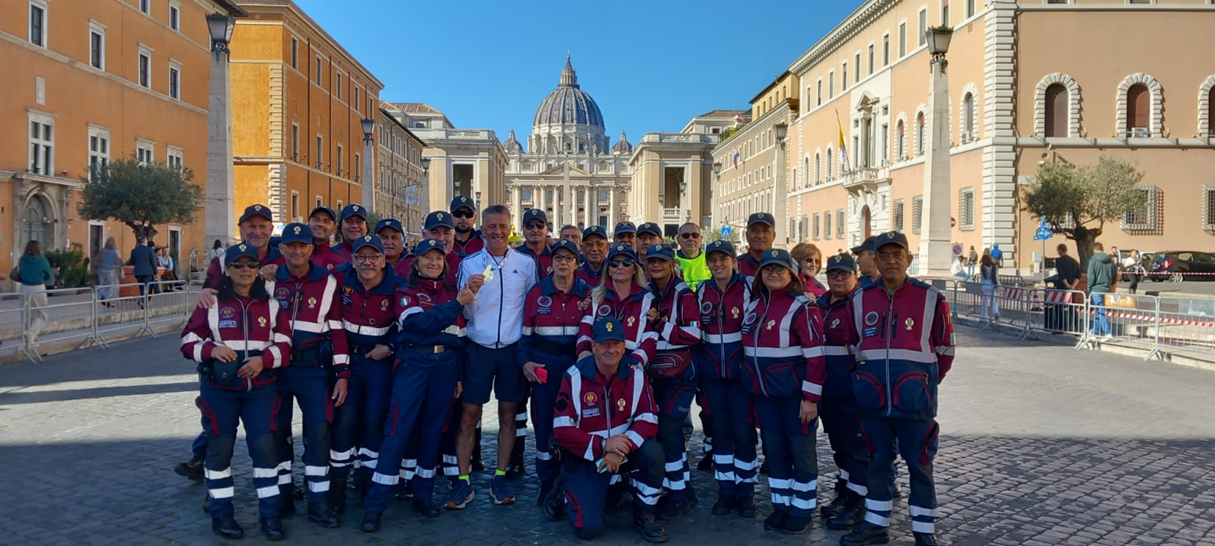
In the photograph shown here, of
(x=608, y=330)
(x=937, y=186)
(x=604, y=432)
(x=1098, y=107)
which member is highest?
(x=1098, y=107)

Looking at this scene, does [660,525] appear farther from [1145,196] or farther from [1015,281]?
[1145,196]

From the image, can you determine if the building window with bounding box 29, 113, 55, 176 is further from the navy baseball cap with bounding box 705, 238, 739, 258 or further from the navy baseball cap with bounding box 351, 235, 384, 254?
the navy baseball cap with bounding box 705, 238, 739, 258

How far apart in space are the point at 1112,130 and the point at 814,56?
92.0 ft

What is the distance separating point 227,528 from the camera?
543 cm

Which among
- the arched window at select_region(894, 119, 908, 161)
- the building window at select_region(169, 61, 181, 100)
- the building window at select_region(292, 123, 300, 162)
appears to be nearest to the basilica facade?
the building window at select_region(292, 123, 300, 162)

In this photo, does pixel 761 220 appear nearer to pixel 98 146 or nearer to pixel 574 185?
pixel 98 146

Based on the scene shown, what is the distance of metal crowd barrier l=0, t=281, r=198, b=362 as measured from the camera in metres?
13.2

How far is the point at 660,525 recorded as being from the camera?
5.69 meters

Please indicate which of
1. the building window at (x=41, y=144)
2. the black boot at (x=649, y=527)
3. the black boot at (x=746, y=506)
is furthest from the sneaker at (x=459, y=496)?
the building window at (x=41, y=144)

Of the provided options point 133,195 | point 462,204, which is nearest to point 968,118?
point 133,195

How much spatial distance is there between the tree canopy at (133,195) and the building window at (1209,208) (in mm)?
35878

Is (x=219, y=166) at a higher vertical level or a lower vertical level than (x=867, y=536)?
higher

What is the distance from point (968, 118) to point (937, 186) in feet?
44.5

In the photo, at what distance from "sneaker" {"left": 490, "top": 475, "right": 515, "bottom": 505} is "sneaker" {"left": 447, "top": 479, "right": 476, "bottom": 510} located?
0.18 m
